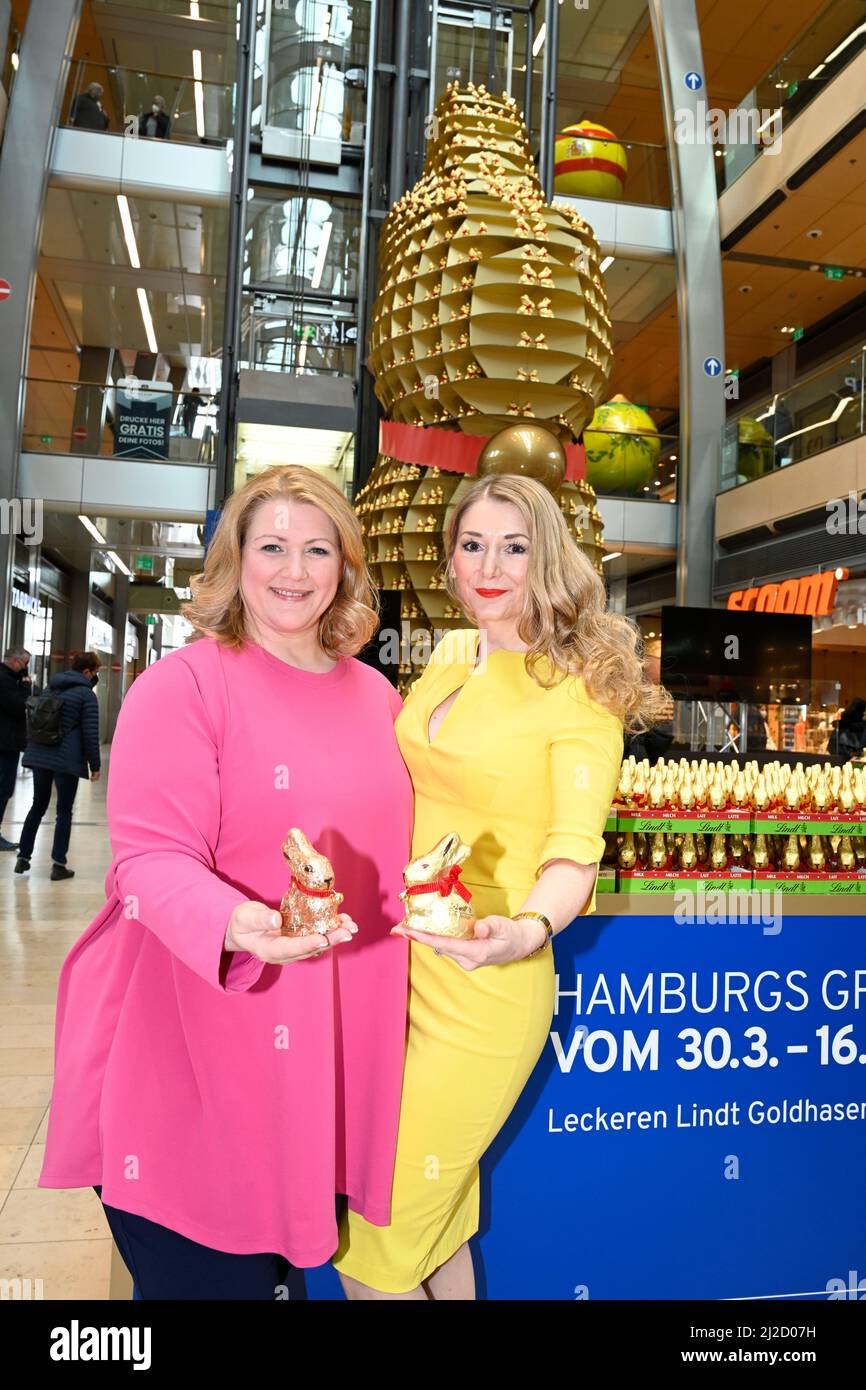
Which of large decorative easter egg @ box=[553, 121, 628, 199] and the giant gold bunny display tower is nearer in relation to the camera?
the giant gold bunny display tower

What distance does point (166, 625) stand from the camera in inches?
989

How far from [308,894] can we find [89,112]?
42.2ft

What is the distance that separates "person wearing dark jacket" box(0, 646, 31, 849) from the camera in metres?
7.63

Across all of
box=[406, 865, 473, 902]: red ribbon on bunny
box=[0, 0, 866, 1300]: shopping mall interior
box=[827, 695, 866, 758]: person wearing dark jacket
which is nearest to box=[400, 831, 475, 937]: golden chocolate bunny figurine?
box=[406, 865, 473, 902]: red ribbon on bunny

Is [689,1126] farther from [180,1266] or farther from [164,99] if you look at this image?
[164,99]

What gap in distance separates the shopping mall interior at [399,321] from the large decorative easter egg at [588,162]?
0.03 metres

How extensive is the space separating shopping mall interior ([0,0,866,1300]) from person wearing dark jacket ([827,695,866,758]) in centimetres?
22

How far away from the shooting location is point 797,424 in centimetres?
1141

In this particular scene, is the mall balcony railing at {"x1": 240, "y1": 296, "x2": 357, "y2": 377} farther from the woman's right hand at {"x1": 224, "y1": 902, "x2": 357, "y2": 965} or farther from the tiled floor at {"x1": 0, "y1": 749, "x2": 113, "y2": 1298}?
the woman's right hand at {"x1": 224, "y1": 902, "x2": 357, "y2": 965}

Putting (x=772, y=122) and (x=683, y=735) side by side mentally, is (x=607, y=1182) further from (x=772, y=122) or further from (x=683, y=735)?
(x=772, y=122)

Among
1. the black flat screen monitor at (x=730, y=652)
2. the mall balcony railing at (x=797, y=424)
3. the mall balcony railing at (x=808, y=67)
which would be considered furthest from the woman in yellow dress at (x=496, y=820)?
the mall balcony railing at (x=808, y=67)

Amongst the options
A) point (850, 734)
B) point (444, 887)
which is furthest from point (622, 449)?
point (444, 887)

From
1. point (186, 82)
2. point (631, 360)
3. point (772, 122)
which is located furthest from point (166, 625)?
point (772, 122)
